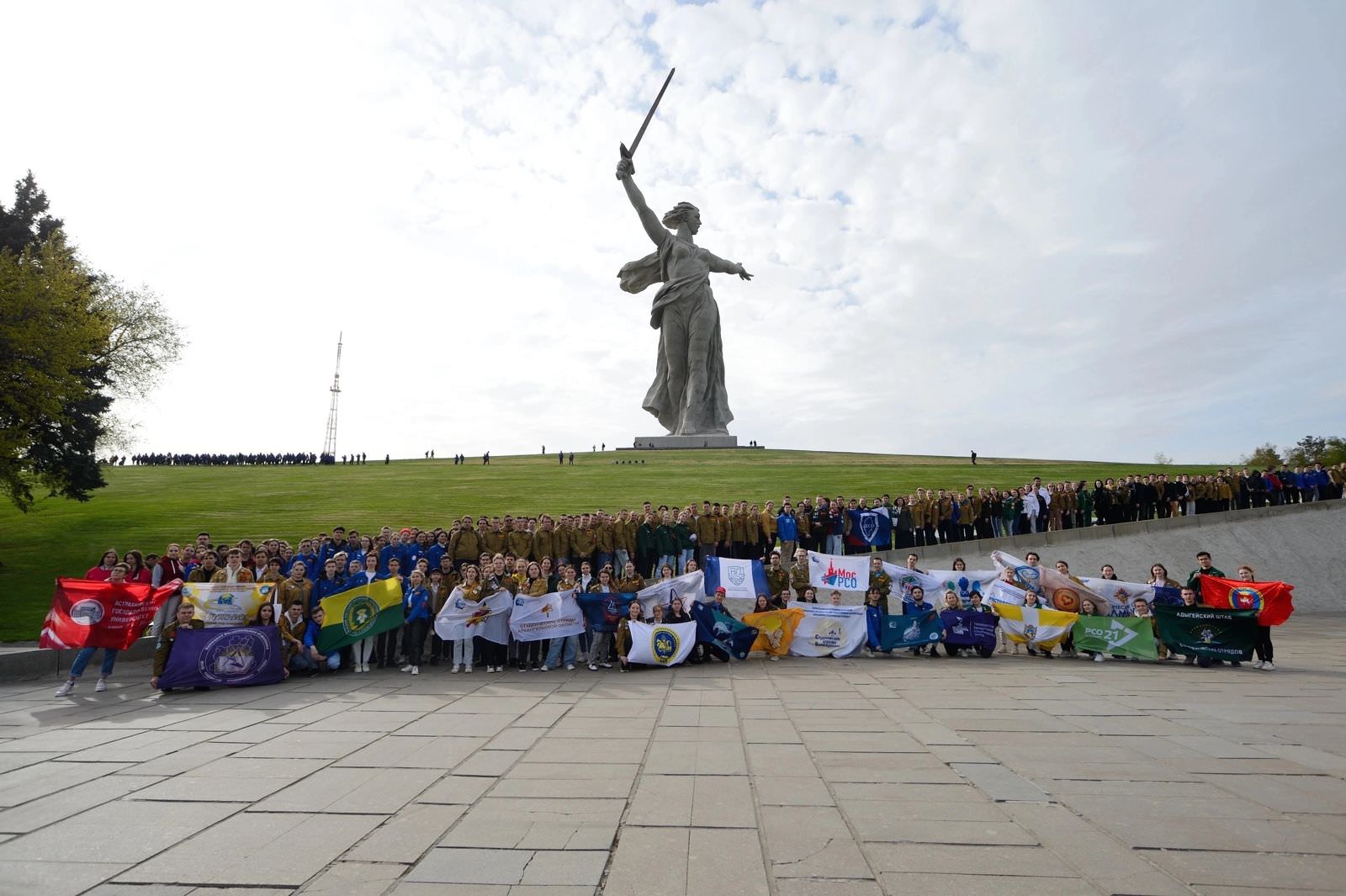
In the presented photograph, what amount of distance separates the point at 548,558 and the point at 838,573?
227 inches

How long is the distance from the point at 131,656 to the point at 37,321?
939 cm

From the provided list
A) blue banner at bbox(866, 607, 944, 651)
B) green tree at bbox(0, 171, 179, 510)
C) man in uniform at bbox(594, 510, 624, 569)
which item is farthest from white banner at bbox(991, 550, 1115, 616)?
green tree at bbox(0, 171, 179, 510)

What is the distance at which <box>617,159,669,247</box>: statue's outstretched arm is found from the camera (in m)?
41.6

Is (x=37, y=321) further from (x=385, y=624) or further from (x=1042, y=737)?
(x=1042, y=737)

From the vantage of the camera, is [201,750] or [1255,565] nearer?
[201,750]

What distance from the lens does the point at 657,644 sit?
11.4 metres

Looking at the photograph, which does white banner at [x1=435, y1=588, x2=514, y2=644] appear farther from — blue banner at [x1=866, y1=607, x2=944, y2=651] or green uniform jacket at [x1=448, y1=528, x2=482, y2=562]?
blue banner at [x1=866, y1=607, x2=944, y2=651]

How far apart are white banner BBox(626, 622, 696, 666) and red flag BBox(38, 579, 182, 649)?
23.0 ft

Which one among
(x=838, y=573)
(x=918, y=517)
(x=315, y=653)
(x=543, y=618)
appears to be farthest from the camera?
(x=918, y=517)

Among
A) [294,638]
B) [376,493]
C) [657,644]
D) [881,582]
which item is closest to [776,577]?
[881,582]

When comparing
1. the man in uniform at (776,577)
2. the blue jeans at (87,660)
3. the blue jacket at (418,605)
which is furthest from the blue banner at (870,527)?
the blue jeans at (87,660)

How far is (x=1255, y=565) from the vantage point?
21109 millimetres

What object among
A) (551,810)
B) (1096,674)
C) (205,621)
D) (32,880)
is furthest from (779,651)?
(32,880)

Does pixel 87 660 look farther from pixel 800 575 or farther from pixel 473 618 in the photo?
pixel 800 575
